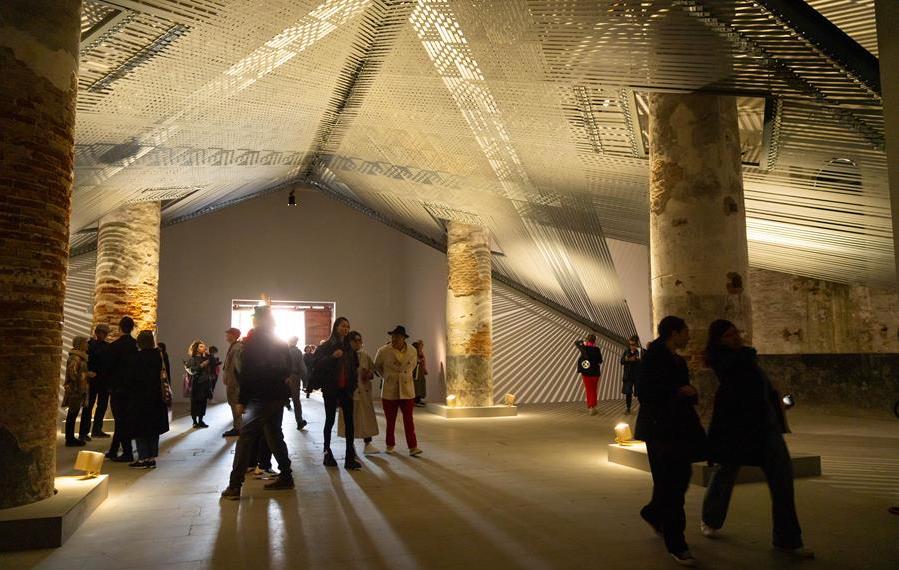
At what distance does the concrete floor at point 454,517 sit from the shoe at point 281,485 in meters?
0.11

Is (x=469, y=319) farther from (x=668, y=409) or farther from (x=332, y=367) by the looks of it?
(x=668, y=409)

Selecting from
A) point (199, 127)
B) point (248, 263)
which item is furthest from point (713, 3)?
point (248, 263)

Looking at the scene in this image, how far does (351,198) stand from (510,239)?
450 centimetres

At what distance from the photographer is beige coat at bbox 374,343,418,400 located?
622 cm

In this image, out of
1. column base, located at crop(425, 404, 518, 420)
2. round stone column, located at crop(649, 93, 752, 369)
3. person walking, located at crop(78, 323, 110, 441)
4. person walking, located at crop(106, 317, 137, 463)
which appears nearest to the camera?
round stone column, located at crop(649, 93, 752, 369)

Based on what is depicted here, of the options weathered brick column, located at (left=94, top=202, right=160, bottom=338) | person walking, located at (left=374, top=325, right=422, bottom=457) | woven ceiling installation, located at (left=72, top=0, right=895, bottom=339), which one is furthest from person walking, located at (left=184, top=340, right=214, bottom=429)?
person walking, located at (left=374, top=325, right=422, bottom=457)

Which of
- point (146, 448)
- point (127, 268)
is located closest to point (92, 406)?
point (146, 448)

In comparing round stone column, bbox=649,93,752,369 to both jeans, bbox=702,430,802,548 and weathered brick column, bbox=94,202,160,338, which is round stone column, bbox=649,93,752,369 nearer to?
jeans, bbox=702,430,802,548

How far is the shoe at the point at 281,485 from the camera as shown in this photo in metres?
4.63

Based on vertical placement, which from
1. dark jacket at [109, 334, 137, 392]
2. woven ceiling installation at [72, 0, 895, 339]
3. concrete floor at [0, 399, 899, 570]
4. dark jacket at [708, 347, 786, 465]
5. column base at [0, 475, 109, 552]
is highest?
woven ceiling installation at [72, 0, 895, 339]

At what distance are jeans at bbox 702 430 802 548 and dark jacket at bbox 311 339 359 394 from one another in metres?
3.22

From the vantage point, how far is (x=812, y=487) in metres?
4.55

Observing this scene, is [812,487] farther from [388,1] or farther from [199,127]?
[199,127]

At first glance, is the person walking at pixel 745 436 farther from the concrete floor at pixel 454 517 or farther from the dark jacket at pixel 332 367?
the dark jacket at pixel 332 367
